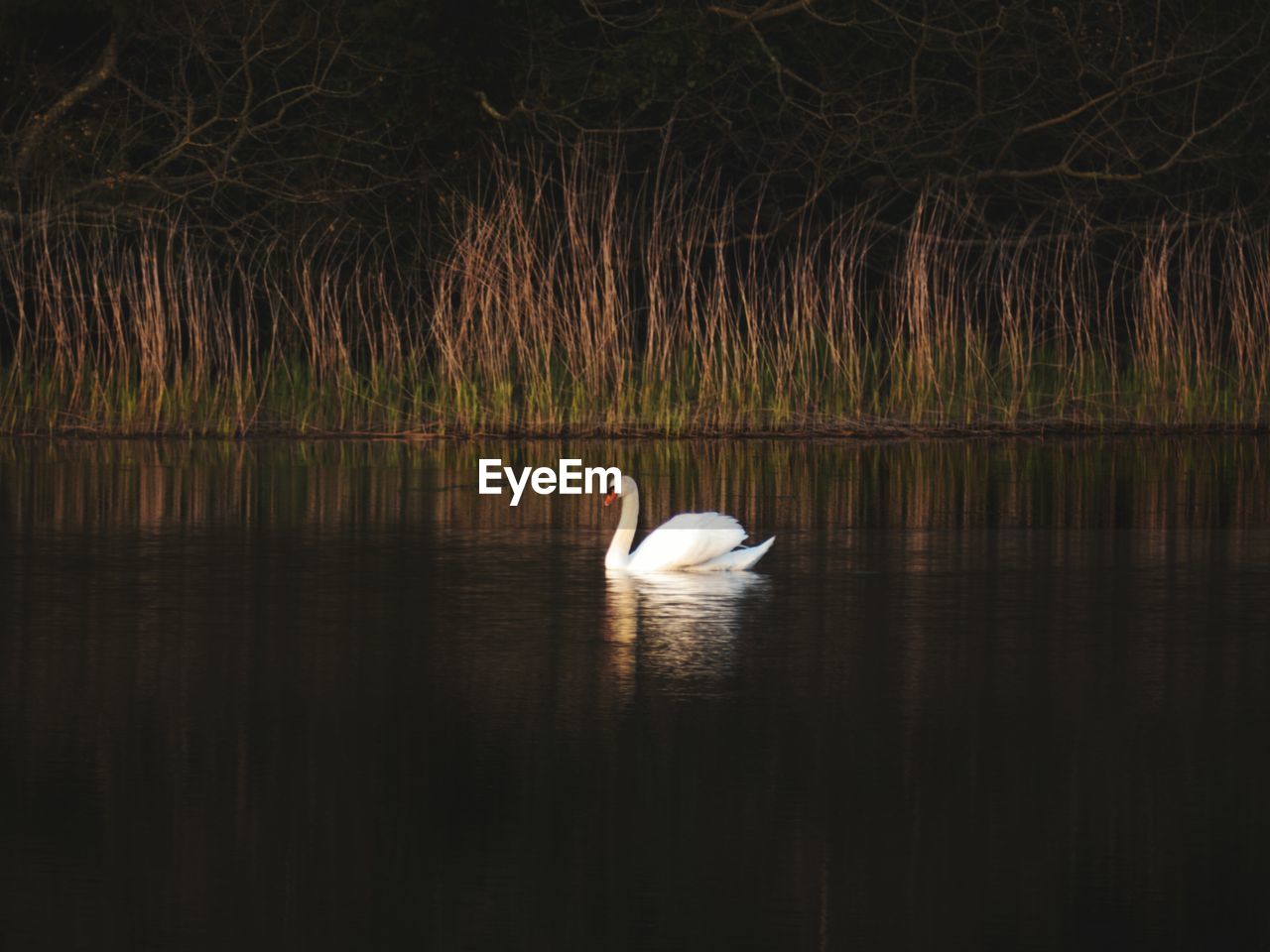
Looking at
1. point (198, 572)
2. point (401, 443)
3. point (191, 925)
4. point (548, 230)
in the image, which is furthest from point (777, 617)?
point (548, 230)

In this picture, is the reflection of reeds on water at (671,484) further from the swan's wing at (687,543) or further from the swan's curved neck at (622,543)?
the swan's wing at (687,543)

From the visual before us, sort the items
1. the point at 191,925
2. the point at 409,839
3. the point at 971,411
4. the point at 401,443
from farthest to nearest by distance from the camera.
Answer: the point at 971,411
the point at 401,443
the point at 409,839
the point at 191,925

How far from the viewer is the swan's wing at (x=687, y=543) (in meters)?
10.0

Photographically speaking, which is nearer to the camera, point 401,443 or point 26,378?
point 401,443

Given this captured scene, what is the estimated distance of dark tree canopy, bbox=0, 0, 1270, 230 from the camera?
2156 cm

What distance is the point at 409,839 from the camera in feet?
17.8

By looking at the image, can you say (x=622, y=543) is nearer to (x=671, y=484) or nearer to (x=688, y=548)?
(x=688, y=548)

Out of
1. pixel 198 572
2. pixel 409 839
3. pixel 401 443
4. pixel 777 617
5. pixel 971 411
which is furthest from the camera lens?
pixel 971 411

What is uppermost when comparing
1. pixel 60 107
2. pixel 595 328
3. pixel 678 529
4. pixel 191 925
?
pixel 60 107

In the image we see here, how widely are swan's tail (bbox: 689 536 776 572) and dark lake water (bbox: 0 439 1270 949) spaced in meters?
0.15

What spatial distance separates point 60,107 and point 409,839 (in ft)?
56.3

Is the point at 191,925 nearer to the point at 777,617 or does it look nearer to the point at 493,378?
the point at 777,617

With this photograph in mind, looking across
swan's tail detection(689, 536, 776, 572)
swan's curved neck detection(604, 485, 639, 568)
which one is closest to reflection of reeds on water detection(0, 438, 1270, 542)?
swan's curved neck detection(604, 485, 639, 568)

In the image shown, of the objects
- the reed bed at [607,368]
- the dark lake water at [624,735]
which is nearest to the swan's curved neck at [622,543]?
the dark lake water at [624,735]
